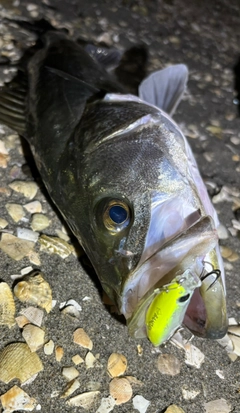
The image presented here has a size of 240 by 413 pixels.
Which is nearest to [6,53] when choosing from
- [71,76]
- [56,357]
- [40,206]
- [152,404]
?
[71,76]

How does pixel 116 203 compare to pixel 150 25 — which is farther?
pixel 150 25

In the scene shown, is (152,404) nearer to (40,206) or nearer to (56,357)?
(56,357)

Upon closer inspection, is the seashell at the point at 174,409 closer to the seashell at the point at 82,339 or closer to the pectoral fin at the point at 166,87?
the seashell at the point at 82,339

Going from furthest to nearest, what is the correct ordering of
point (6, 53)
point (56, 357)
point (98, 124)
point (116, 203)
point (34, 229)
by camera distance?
1. point (6, 53)
2. point (34, 229)
3. point (98, 124)
4. point (56, 357)
5. point (116, 203)

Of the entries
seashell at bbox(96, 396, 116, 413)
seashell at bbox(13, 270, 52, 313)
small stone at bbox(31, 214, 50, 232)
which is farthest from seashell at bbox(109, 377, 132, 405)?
Answer: small stone at bbox(31, 214, 50, 232)

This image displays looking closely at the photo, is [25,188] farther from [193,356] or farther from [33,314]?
[193,356]

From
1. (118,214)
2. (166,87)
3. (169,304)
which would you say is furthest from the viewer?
(166,87)

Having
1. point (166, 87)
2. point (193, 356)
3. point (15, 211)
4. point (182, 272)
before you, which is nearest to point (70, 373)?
point (193, 356)
